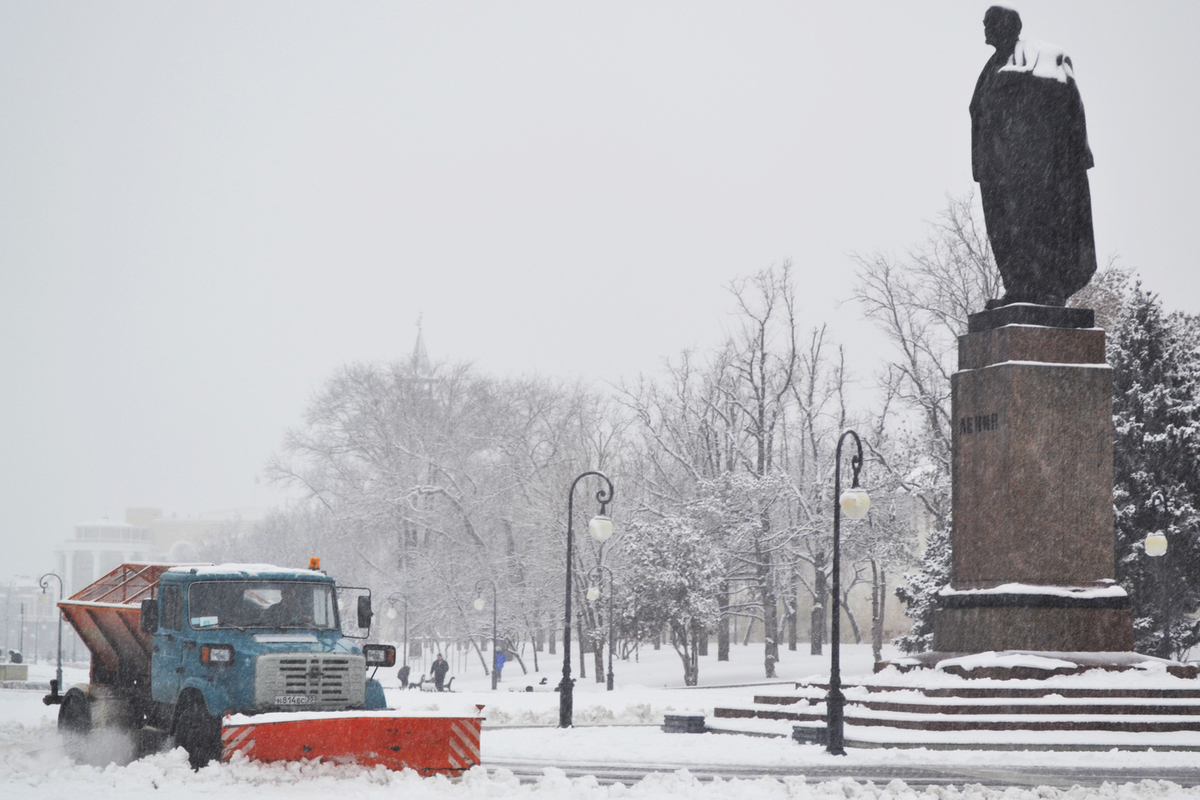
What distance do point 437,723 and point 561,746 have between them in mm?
6526

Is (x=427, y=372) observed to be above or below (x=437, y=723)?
above

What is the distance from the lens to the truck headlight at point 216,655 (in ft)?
46.9

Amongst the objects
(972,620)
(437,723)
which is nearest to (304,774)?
(437,723)

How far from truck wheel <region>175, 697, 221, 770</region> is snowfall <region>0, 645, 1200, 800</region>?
1.14 feet

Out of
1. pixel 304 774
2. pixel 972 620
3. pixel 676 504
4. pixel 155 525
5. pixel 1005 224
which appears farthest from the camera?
pixel 155 525

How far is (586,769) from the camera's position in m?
16.6

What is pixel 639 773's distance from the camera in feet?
52.7

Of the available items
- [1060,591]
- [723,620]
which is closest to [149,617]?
[1060,591]

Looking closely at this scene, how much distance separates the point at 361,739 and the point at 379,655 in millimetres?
2540

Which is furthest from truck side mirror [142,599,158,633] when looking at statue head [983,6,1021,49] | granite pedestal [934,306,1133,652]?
statue head [983,6,1021,49]

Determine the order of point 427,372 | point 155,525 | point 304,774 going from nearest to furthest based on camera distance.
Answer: point 304,774 → point 427,372 → point 155,525

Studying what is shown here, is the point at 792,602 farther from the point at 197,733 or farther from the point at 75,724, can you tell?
the point at 197,733

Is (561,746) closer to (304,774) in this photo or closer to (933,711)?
(933,711)

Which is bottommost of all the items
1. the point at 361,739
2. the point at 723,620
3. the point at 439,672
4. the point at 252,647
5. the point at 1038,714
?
the point at 439,672
